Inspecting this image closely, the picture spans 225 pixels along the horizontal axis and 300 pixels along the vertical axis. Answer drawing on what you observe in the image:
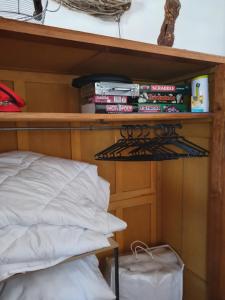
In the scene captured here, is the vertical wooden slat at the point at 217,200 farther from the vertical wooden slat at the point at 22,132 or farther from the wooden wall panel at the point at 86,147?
the vertical wooden slat at the point at 22,132

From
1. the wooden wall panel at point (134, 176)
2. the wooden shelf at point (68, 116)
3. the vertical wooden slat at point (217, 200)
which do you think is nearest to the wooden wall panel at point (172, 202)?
the wooden wall panel at point (134, 176)

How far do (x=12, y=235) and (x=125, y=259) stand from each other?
33.7 inches

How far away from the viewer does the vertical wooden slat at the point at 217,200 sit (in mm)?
1149

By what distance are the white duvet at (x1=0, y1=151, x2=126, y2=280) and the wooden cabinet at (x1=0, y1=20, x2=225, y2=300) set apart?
0.72 feet

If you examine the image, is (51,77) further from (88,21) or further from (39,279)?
(39,279)

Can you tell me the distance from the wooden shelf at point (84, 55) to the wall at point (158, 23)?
0.78ft

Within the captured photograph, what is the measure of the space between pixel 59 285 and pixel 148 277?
1.90ft

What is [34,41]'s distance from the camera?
2.58 feet

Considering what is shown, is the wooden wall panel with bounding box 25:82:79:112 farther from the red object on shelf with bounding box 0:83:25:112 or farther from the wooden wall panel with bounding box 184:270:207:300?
the wooden wall panel with bounding box 184:270:207:300

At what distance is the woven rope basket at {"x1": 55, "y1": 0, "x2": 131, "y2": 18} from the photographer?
1.19 m

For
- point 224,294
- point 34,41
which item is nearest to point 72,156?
point 34,41

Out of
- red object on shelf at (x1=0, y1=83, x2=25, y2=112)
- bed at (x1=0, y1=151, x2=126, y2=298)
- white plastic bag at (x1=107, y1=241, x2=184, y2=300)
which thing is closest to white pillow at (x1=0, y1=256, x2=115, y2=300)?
bed at (x1=0, y1=151, x2=126, y2=298)

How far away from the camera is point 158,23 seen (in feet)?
4.71

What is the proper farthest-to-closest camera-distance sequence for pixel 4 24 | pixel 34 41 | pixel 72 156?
pixel 72 156 < pixel 34 41 < pixel 4 24
